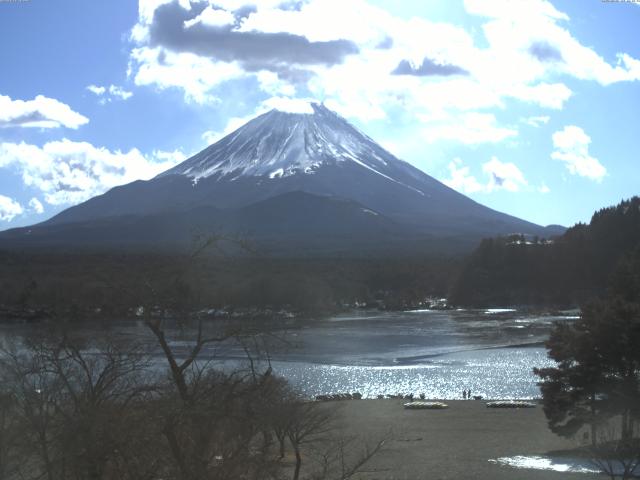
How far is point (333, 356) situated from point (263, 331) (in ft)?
102

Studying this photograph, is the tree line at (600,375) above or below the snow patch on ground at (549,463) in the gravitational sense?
above

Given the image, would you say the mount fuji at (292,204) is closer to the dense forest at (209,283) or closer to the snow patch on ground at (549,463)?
the dense forest at (209,283)

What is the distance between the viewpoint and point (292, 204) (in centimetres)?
12725

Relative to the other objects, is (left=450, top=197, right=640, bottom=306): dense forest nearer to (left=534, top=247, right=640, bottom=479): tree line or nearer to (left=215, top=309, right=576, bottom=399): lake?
(left=215, top=309, right=576, bottom=399): lake

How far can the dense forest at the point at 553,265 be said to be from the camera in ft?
238

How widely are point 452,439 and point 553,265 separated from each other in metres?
59.9

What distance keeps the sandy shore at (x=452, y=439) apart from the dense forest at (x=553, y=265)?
168 ft

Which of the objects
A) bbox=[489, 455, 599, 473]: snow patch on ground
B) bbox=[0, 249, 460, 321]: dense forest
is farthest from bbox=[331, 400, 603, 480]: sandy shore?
bbox=[0, 249, 460, 321]: dense forest

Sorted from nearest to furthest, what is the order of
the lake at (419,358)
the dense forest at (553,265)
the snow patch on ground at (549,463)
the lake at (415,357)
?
1. the snow patch on ground at (549,463)
2. the lake at (415,357)
3. the lake at (419,358)
4. the dense forest at (553,265)

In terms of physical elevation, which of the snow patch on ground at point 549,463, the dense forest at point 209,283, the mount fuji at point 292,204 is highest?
the mount fuji at point 292,204

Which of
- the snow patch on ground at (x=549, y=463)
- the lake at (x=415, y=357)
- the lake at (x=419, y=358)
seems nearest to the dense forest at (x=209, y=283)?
the lake at (x=415, y=357)

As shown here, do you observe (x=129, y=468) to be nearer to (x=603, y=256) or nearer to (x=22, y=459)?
(x=22, y=459)

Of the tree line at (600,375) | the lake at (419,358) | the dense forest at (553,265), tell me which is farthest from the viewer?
the dense forest at (553,265)

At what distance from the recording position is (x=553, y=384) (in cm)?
1566
